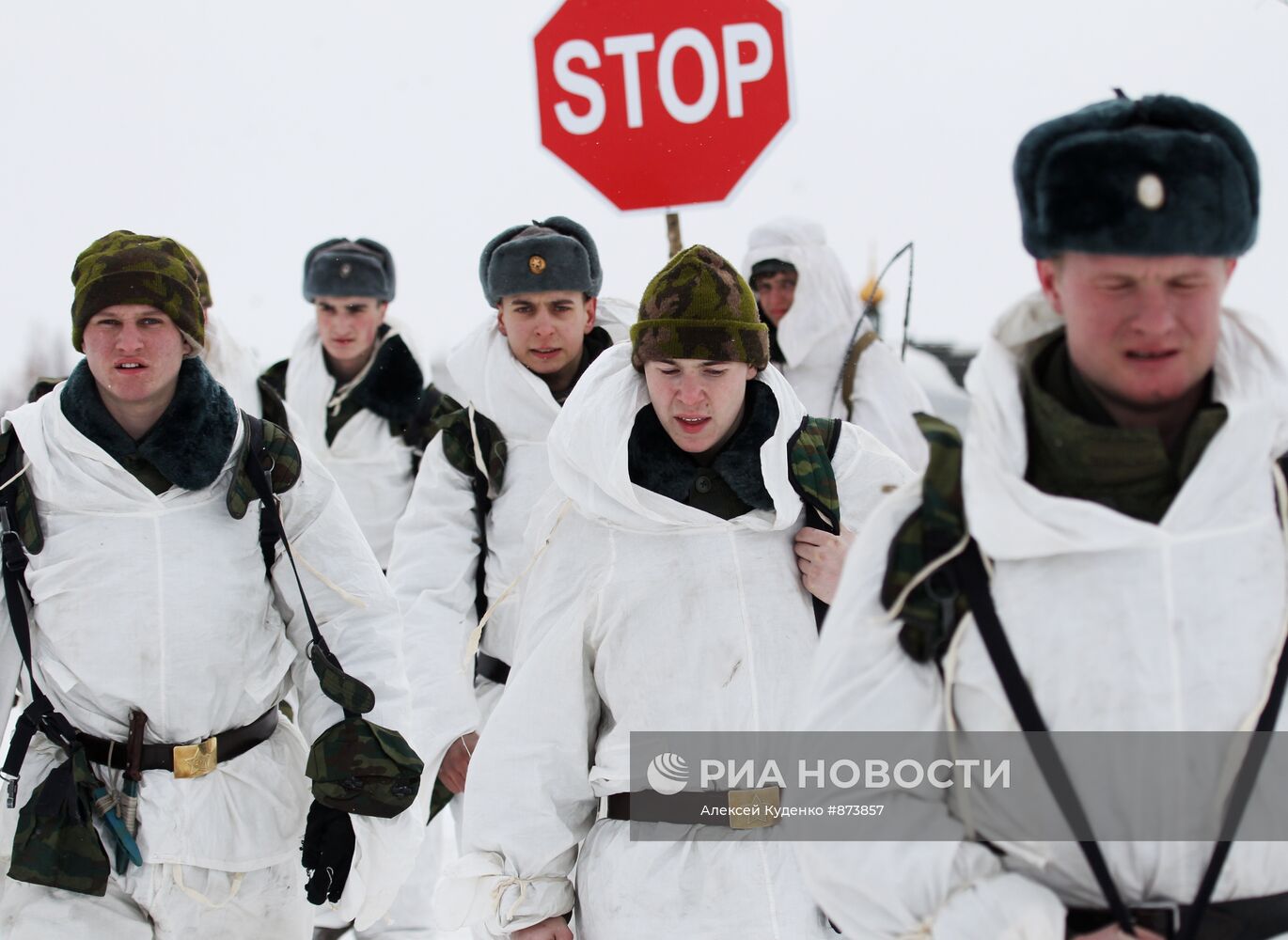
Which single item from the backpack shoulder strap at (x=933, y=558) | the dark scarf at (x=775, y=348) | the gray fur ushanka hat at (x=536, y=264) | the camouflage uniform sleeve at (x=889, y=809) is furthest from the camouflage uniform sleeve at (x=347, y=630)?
the dark scarf at (x=775, y=348)

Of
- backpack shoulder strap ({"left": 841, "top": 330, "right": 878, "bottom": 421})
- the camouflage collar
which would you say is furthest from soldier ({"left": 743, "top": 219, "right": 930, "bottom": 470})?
the camouflage collar

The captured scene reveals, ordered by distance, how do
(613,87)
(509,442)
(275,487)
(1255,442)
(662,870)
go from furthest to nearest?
(613,87) → (509,442) → (275,487) → (662,870) → (1255,442)

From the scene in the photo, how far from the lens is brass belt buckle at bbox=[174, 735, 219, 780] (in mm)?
3418

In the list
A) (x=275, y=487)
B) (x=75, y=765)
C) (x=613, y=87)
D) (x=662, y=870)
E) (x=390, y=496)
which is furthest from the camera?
(x=390, y=496)

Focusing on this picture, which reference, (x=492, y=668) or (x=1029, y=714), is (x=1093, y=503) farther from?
(x=492, y=668)

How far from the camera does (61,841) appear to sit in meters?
3.23

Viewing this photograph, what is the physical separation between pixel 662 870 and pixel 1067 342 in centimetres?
135

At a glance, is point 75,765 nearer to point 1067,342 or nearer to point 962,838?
point 962,838

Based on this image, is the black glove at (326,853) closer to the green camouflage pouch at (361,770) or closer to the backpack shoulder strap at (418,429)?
the green camouflage pouch at (361,770)

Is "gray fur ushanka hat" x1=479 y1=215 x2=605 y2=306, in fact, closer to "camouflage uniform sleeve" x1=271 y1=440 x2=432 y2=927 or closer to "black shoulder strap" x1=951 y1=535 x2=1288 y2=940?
"camouflage uniform sleeve" x1=271 y1=440 x2=432 y2=927

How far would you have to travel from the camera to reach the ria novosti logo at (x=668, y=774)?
2822mm

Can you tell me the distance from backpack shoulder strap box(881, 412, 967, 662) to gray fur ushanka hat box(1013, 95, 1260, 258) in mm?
336

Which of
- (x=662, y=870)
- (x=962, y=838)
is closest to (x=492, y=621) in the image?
(x=662, y=870)

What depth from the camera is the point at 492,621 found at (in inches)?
174
